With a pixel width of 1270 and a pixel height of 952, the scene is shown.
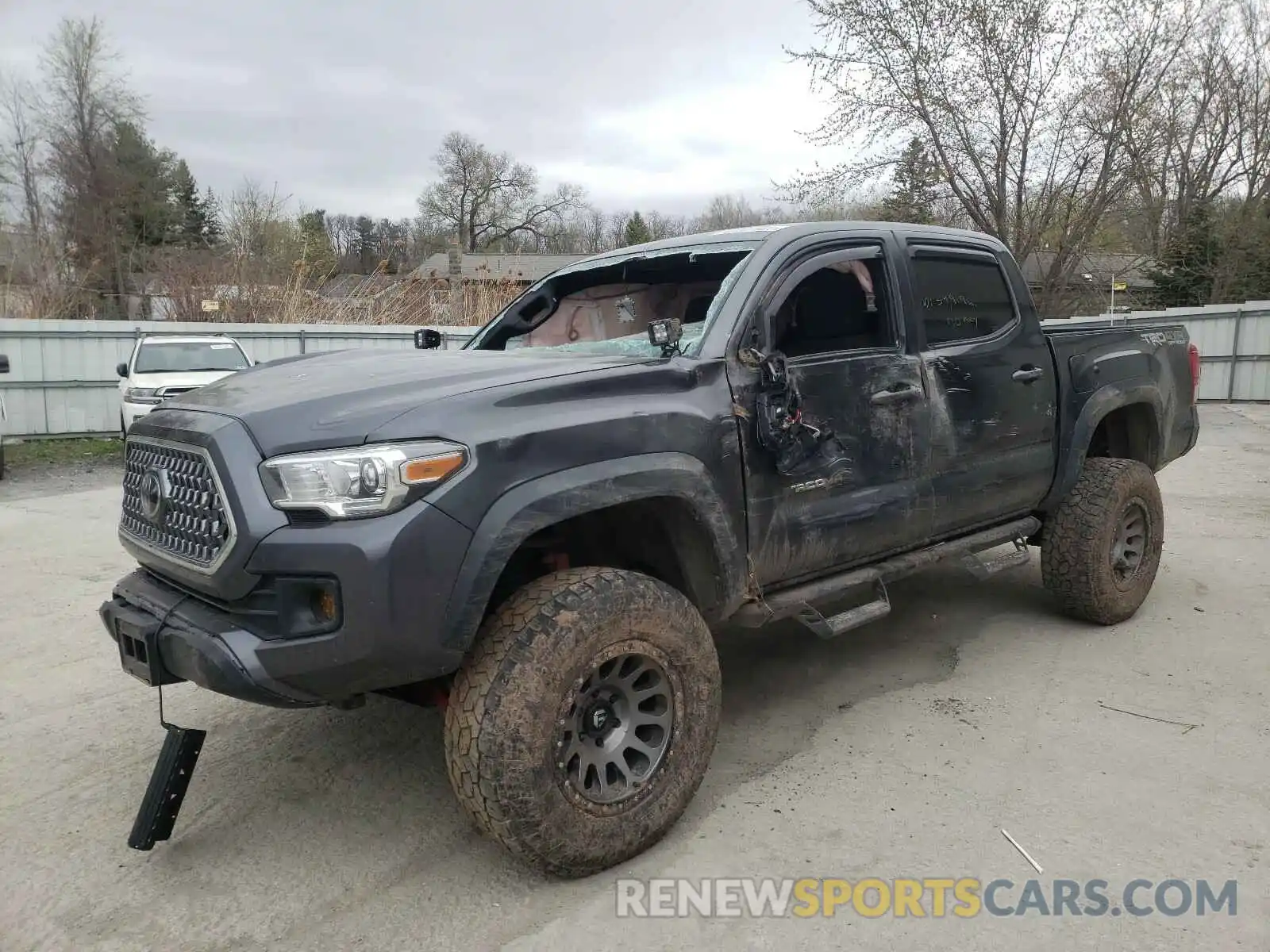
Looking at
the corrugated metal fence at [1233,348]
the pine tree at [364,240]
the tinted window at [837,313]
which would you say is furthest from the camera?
the pine tree at [364,240]

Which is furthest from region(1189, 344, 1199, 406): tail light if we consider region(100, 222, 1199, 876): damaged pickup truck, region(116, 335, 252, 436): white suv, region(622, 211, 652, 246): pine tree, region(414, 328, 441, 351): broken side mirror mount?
region(622, 211, 652, 246): pine tree

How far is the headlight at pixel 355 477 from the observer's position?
2.34 meters

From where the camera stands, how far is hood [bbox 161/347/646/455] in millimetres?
2432

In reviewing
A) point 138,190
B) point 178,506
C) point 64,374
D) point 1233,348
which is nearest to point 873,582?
point 178,506

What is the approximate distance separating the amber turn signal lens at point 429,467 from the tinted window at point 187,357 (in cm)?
1144

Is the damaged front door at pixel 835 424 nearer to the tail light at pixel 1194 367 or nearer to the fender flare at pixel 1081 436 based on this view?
the fender flare at pixel 1081 436

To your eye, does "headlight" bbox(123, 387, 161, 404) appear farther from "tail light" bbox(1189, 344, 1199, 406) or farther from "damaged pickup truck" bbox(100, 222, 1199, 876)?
"tail light" bbox(1189, 344, 1199, 406)

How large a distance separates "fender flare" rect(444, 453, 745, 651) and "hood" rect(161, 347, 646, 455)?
322 millimetres

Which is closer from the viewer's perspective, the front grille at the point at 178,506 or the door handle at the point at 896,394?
the front grille at the point at 178,506

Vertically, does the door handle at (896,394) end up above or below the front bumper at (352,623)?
above

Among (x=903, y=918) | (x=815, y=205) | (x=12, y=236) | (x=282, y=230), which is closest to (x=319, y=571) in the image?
(x=903, y=918)

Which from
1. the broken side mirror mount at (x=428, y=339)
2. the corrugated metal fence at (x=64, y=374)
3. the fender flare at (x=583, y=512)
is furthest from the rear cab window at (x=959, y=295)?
the corrugated metal fence at (x=64, y=374)

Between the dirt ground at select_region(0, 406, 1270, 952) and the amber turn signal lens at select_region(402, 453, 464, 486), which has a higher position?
the amber turn signal lens at select_region(402, 453, 464, 486)

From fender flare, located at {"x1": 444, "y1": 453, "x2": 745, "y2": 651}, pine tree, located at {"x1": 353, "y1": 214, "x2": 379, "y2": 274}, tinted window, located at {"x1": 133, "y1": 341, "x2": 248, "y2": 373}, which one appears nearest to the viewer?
fender flare, located at {"x1": 444, "y1": 453, "x2": 745, "y2": 651}
